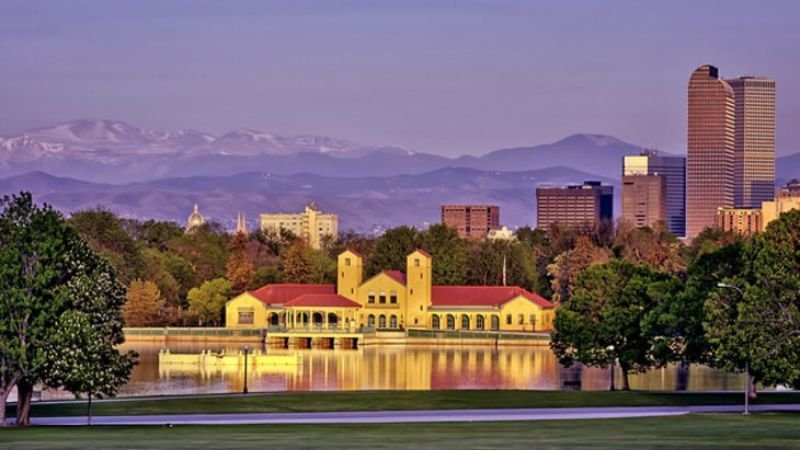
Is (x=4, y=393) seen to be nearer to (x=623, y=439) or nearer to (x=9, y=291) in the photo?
(x=9, y=291)

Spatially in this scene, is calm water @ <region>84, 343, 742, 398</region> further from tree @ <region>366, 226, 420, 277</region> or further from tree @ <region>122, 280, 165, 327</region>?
tree @ <region>366, 226, 420, 277</region>

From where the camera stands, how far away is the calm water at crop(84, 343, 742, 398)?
3726 inches

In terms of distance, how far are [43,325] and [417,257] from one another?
111m

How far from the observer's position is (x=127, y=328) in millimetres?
153750

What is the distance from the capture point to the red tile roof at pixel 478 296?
6383 inches

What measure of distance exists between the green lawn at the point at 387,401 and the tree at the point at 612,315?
8092 millimetres

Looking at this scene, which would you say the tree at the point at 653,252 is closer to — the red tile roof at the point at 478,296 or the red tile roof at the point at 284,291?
the red tile roof at the point at 478,296

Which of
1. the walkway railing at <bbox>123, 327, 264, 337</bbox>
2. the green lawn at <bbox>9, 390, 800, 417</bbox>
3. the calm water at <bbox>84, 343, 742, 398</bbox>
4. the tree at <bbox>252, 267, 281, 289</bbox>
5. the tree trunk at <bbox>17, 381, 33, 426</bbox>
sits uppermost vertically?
the tree at <bbox>252, 267, 281, 289</bbox>

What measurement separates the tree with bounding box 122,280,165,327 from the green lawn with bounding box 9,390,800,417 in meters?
85.7

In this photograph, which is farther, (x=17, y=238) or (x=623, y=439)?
(x=17, y=238)

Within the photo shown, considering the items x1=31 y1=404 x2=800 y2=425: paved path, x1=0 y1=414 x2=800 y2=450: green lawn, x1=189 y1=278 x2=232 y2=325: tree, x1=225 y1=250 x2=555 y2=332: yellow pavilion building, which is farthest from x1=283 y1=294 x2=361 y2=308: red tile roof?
x1=0 y1=414 x2=800 y2=450: green lawn

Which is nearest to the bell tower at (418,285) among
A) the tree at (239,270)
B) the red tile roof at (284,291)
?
the red tile roof at (284,291)

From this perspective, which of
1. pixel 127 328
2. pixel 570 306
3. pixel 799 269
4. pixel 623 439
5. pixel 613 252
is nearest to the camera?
pixel 623 439

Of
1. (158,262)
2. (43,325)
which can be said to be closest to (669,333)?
(43,325)
